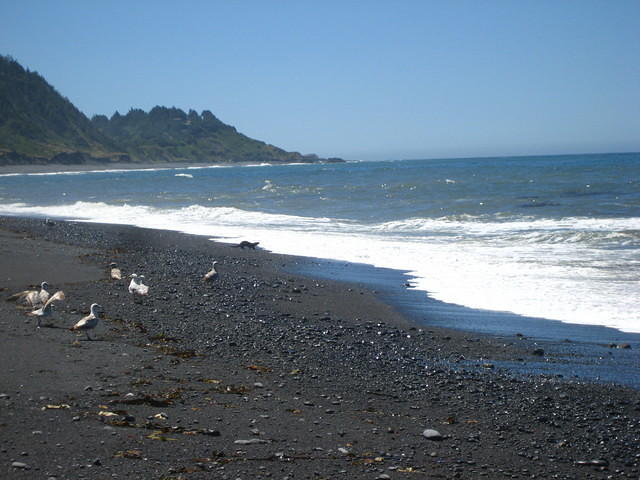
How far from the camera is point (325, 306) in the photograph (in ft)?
34.3

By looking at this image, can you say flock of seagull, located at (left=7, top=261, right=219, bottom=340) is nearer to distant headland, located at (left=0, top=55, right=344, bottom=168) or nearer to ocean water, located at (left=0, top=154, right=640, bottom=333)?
ocean water, located at (left=0, top=154, right=640, bottom=333)

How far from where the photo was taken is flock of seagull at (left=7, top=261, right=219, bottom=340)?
25.6 feet

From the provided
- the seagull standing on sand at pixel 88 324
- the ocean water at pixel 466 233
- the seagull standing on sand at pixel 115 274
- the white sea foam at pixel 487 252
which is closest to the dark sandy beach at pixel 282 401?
the seagull standing on sand at pixel 88 324

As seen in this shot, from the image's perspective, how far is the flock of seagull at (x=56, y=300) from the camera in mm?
7805

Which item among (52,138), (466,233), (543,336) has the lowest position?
(543,336)

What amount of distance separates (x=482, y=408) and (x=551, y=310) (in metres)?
4.37

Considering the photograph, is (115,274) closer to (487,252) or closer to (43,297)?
(43,297)

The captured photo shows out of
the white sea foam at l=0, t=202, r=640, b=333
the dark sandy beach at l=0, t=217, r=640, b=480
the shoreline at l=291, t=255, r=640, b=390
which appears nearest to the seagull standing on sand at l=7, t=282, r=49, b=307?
the dark sandy beach at l=0, t=217, r=640, b=480

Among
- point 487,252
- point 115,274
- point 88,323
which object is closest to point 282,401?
point 88,323

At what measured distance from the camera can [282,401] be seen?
5949 mm

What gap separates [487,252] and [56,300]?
998cm

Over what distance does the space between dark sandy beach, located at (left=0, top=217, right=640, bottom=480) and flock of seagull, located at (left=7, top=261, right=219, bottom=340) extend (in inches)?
6.6

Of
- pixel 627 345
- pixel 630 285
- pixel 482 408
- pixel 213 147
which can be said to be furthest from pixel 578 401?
pixel 213 147

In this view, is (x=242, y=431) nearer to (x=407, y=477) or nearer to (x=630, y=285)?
(x=407, y=477)
